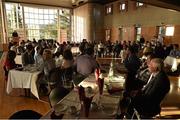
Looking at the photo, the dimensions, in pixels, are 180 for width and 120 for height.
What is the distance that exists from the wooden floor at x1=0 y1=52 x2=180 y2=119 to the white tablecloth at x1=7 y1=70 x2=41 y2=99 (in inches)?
9.7

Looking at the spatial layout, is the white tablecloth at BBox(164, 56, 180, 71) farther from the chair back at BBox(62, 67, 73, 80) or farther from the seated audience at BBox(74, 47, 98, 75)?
the chair back at BBox(62, 67, 73, 80)

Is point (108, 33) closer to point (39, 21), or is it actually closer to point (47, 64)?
point (39, 21)

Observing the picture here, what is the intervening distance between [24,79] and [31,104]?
64 cm

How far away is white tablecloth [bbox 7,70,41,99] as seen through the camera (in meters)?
4.62

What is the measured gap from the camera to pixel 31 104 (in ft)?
15.0

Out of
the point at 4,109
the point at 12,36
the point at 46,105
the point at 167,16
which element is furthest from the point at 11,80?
the point at 12,36

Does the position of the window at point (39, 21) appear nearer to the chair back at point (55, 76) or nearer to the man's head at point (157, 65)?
the chair back at point (55, 76)

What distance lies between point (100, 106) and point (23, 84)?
10.5ft

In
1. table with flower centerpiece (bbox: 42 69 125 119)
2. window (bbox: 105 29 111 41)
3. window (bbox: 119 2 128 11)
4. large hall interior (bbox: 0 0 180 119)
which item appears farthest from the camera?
window (bbox: 105 29 111 41)

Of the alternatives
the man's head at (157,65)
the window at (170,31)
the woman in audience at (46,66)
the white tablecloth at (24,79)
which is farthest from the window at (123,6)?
the man's head at (157,65)

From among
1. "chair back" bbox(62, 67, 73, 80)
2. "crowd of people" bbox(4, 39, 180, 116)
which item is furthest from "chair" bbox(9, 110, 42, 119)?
"chair back" bbox(62, 67, 73, 80)

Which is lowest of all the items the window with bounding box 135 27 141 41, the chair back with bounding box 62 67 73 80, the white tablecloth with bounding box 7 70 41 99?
the white tablecloth with bounding box 7 70 41 99

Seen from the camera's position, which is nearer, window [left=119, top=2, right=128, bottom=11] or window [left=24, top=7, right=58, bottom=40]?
window [left=119, top=2, right=128, bottom=11]

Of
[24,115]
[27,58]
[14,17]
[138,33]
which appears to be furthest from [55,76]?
[14,17]
